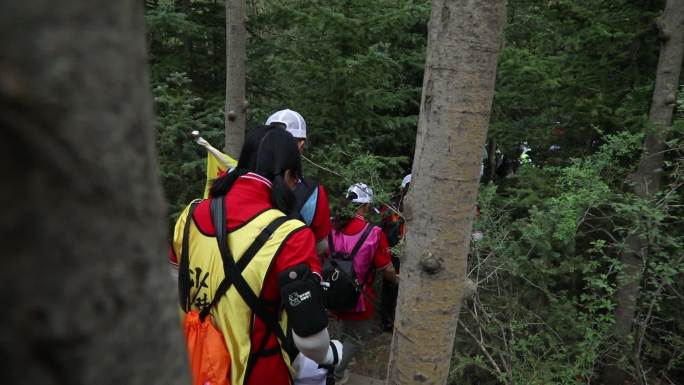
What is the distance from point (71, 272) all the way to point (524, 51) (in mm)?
6028

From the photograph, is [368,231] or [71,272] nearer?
[71,272]

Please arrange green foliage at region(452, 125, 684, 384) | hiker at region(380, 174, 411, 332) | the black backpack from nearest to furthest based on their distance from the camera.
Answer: green foliage at region(452, 125, 684, 384) < the black backpack < hiker at region(380, 174, 411, 332)

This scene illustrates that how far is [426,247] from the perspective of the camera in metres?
1.79

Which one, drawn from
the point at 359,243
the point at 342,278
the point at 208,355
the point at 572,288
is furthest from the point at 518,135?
the point at 208,355

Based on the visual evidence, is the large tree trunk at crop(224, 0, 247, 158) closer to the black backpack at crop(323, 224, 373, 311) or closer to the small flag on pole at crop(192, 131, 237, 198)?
the small flag on pole at crop(192, 131, 237, 198)

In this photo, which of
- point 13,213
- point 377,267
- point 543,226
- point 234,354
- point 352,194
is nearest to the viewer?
point 13,213

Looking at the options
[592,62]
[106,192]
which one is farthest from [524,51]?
[106,192]

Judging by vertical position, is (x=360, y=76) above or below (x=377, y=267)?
above

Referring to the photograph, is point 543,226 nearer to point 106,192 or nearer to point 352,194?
point 352,194

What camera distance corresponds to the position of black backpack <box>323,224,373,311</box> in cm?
475

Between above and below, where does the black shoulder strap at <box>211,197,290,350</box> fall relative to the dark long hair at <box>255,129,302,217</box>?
below

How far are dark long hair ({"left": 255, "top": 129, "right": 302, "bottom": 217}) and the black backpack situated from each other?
2425 mm

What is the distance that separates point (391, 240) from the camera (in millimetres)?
5930

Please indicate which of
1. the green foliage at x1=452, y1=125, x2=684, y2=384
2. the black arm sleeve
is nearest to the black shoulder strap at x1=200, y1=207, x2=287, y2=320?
the black arm sleeve
